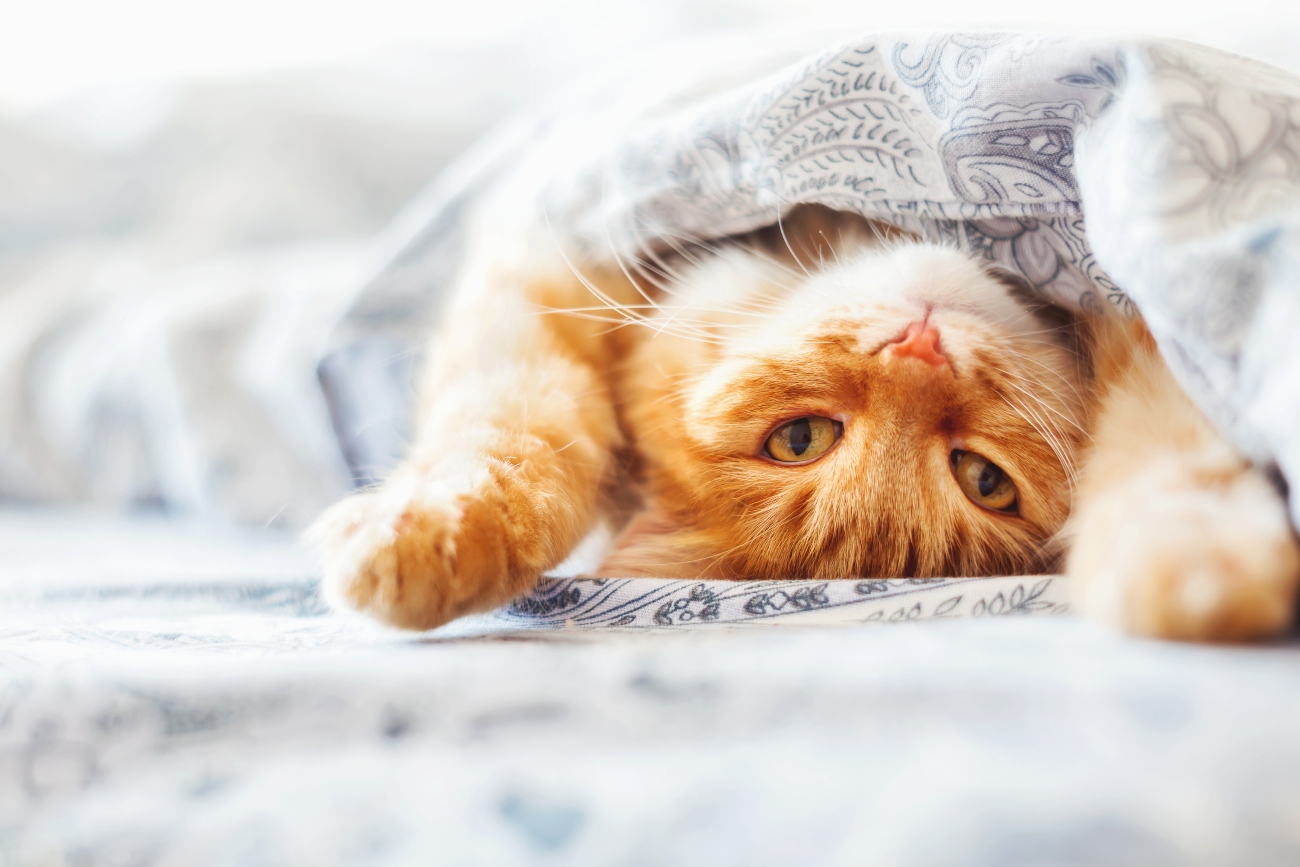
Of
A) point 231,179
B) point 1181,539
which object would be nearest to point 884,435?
point 1181,539

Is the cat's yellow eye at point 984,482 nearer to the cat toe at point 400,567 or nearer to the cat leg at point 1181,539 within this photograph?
the cat leg at point 1181,539

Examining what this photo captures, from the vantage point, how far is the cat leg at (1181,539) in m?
0.53

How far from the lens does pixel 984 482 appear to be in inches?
39.4

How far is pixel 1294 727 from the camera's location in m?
0.44

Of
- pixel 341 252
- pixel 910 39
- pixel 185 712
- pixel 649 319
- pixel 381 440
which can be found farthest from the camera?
pixel 341 252

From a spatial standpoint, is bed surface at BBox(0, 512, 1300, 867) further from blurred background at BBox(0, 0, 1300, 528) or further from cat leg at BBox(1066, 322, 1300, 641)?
blurred background at BBox(0, 0, 1300, 528)

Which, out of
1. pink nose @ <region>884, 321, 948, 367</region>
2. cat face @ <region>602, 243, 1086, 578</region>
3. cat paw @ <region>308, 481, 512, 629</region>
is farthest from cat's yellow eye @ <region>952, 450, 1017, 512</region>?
cat paw @ <region>308, 481, 512, 629</region>

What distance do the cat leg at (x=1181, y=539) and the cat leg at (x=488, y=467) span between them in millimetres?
520

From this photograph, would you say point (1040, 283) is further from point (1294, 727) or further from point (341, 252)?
point (341, 252)

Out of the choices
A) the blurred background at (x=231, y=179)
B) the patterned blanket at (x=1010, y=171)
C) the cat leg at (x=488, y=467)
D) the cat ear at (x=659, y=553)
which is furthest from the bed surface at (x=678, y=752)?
the blurred background at (x=231, y=179)

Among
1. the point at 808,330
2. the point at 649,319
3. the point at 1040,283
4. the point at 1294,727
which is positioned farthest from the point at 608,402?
the point at 1294,727

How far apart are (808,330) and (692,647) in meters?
0.51

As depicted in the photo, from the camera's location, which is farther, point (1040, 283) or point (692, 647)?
point (1040, 283)

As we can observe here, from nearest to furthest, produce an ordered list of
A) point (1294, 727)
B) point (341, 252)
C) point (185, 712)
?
point (1294, 727), point (185, 712), point (341, 252)
